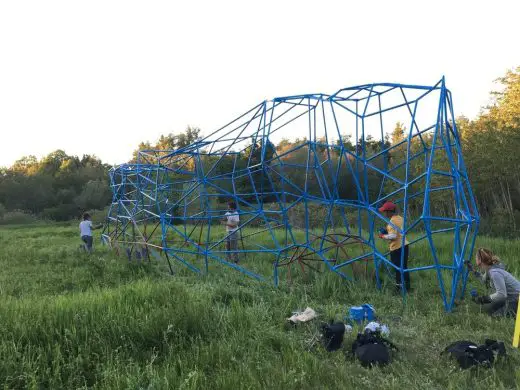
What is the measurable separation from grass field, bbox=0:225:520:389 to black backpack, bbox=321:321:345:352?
0.11 metres

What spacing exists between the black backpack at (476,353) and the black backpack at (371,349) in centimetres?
52

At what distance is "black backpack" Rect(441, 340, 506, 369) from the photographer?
3.51 metres

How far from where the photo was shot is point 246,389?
10.4 feet

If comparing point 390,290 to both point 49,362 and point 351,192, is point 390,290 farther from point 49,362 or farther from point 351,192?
point 351,192

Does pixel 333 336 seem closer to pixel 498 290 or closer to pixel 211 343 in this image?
pixel 211 343

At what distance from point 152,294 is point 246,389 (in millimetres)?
1965

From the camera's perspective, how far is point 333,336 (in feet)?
13.2

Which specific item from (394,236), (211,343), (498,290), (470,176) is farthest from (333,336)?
(470,176)

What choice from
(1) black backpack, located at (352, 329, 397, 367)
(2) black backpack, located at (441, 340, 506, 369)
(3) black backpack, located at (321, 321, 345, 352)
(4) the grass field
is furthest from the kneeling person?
(3) black backpack, located at (321, 321, 345, 352)

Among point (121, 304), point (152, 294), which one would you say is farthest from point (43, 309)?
point (152, 294)

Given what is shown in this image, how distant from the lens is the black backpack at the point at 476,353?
3507mm

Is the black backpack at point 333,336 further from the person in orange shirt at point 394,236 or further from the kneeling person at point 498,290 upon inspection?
the person in orange shirt at point 394,236

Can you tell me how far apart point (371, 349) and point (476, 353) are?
820 millimetres

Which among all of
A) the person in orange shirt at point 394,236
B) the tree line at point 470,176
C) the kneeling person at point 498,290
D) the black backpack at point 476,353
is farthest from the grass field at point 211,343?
the tree line at point 470,176
